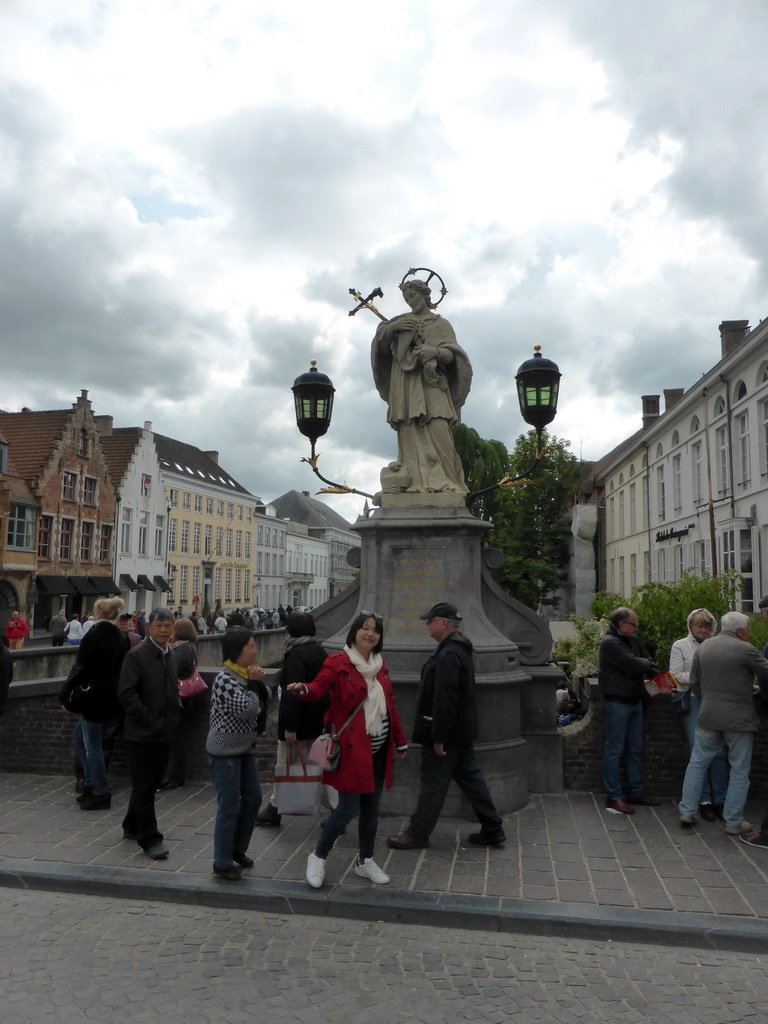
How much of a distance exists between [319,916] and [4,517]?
3574cm

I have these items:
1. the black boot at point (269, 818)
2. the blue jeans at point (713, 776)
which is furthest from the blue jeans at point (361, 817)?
the blue jeans at point (713, 776)

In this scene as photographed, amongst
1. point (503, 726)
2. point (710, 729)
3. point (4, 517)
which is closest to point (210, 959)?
point (503, 726)

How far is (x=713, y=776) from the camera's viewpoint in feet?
22.0

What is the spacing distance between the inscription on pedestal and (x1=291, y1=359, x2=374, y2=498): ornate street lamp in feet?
5.43

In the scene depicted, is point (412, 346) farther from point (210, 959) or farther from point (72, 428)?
point (72, 428)

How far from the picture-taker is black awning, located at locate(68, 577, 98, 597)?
41725 mm

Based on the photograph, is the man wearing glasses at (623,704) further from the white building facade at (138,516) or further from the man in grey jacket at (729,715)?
the white building facade at (138,516)

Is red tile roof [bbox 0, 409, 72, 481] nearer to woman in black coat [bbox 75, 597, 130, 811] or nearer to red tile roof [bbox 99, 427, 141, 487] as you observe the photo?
red tile roof [bbox 99, 427, 141, 487]

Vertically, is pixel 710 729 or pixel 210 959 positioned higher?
pixel 710 729

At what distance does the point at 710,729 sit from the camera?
6230mm

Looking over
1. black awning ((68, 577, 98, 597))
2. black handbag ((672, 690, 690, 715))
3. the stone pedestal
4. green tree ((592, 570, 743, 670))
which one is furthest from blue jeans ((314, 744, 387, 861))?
black awning ((68, 577, 98, 597))

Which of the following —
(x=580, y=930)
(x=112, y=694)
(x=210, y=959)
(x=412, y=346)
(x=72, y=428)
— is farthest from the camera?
(x=72, y=428)

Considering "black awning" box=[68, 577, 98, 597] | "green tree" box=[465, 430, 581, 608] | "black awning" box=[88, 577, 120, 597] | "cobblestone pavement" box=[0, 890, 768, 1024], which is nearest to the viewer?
"cobblestone pavement" box=[0, 890, 768, 1024]

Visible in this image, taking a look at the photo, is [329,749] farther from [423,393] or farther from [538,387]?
[538,387]
